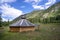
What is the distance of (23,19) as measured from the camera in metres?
9.39

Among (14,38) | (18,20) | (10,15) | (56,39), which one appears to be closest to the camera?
(56,39)

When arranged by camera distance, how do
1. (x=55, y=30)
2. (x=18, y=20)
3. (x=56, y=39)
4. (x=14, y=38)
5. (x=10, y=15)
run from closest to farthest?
(x=56, y=39) < (x=14, y=38) < (x=55, y=30) < (x=10, y=15) < (x=18, y=20)

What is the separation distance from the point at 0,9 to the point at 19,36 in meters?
2.51

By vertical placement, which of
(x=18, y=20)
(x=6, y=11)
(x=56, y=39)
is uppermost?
(x=6, y=11)

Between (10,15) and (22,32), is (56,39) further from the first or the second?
(10,15)

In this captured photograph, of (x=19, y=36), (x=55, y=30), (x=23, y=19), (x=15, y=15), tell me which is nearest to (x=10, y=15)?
(x=15, y=15)

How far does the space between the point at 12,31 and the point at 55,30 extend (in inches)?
103

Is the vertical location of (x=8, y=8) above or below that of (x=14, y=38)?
above

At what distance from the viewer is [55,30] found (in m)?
8.37

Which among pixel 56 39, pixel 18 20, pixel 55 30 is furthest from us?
pixel 18 20

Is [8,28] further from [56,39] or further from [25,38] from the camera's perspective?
[56,39]

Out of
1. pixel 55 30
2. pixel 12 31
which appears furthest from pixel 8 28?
pixel 55 30

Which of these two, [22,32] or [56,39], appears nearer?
[56,39]

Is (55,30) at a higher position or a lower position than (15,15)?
lower
